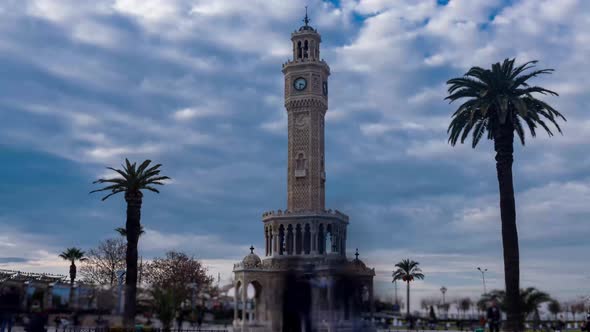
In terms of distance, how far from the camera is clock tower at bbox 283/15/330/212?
253ft

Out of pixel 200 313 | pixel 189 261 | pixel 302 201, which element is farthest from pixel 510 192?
pixel 189 261

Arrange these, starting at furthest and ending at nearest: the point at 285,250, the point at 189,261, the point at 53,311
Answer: the point at 189,261 < the point at 285,250 < the point at 53,311

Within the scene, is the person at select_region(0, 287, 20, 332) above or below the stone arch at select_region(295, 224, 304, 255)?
below

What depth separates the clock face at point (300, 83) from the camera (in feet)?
258

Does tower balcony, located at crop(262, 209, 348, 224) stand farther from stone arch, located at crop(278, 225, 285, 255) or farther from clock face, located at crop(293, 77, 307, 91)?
clock face, located at crop(293, 77, 307, 91)

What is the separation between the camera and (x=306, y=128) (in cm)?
7819

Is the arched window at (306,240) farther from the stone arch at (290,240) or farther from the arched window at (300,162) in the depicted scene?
the arched window at (300,162)

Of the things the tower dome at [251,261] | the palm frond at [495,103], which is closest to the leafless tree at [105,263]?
the tower dome at [251,261]

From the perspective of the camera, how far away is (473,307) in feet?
161

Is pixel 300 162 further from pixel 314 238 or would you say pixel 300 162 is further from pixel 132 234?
pixel 132 234

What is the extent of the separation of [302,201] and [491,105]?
41.0 meters

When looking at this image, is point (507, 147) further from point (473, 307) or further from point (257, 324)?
point (257, 324)

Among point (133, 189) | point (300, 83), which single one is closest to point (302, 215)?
point (300, 83)

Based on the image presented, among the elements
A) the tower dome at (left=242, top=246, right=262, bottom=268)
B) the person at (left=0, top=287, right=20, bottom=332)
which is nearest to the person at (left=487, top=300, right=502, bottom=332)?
the person at (left=0, top=287, right=20, bottom=332)
